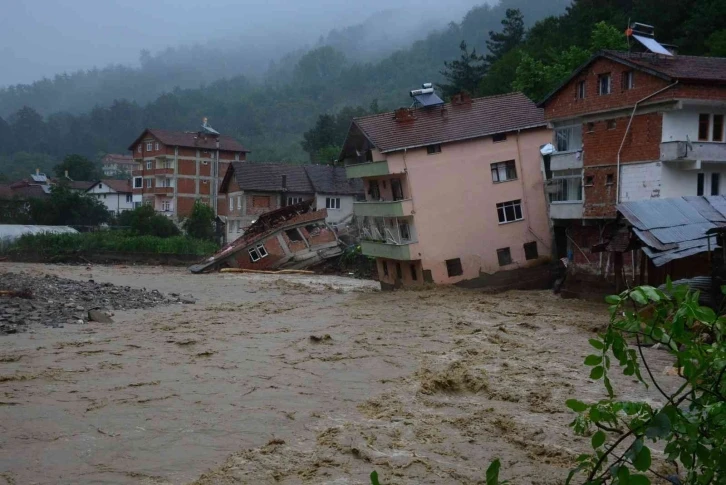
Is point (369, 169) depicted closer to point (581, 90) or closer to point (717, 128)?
point (581, 90)

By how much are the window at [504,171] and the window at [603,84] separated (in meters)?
7.58

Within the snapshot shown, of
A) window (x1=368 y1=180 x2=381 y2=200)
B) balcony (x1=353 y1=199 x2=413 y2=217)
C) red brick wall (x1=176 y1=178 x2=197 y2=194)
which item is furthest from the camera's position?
red brick wall (x1=176 y1=178 x2=197 y2=194)

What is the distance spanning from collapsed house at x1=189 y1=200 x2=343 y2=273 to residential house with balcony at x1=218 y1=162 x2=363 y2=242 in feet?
32.5

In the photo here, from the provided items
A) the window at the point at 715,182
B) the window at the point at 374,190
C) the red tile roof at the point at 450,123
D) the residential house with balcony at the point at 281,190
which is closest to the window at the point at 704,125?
the window at the point at 715,182

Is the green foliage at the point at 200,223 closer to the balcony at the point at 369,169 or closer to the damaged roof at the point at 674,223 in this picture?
the balcony at the point at 369,169

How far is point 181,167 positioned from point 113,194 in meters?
11.8

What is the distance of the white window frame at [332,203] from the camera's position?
6619 cm

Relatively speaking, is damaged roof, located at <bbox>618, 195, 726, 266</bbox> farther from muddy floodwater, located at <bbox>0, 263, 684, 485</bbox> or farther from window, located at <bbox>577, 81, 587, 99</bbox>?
window, located at <bbox>577, 81, 587, 99</bbox>

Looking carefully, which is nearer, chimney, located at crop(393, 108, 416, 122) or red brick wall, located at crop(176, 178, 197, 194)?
chimney, located at crop(393, 108, 416, 122)

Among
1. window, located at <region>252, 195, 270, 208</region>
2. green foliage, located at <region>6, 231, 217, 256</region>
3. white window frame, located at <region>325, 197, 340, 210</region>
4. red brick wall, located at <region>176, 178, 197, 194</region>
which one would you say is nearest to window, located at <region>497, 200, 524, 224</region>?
white window frame, located at <region>325, 197, 340, 210</region>

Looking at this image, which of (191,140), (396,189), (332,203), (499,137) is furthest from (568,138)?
(191,140)

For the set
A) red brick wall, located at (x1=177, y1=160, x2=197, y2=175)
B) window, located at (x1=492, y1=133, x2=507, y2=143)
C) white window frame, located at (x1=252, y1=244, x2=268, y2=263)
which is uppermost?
red brick wall, located at (x1=177, y1=160, x2=197, y2=175)

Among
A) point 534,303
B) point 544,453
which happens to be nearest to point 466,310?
point 534,303

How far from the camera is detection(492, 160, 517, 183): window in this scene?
37.7 m
